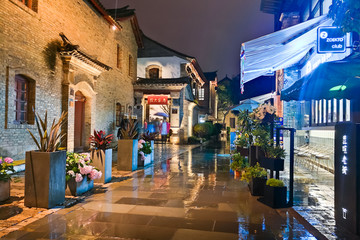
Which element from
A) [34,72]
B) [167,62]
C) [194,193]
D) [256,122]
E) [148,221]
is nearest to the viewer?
[148,221]

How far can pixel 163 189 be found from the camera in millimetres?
6938

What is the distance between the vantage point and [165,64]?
26.1m

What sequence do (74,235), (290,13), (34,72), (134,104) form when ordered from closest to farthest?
(74,235), (34,72), (290,13), (134,104)

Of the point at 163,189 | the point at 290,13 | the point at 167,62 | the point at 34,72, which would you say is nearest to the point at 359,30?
the point at 163,189

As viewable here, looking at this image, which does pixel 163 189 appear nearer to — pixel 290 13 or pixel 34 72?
pixel 34 72

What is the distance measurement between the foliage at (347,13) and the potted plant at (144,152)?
7.83 metres

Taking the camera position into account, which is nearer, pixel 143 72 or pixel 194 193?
pixel 194 193

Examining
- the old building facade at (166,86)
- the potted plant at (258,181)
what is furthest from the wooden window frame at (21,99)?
the old building facade at (166,86)

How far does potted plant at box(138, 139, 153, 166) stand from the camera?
1055 centimetres

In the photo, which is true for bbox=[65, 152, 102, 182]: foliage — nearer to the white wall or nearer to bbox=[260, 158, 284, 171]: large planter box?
bbox=[260, 158, 284, 171]: large planter box

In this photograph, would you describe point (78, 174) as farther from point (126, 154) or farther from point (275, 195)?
point (275, 195)

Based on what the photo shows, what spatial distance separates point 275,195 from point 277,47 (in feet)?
17.4

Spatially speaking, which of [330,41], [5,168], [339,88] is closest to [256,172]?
[339,88]

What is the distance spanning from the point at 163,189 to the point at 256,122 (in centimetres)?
343
